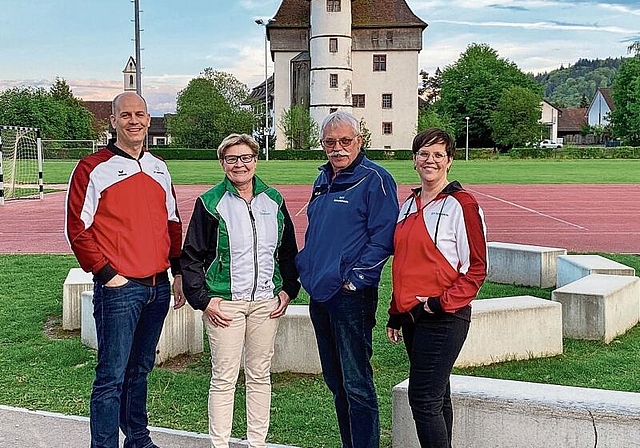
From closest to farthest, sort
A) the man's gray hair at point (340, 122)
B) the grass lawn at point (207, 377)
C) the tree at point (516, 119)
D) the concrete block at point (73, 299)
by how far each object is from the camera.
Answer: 1. the man's gray hair at point (340, 122)
2. the grass lawn at point (207, 377)
3. the concrete block at point (73, 299)
4. the tree at point (516, 119)

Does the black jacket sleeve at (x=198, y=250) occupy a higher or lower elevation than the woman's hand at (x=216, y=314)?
higher

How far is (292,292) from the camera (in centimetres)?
468

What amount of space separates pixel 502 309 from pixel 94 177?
399 cm

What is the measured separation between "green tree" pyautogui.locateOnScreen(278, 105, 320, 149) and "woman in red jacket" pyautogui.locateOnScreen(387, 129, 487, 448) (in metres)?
65.2

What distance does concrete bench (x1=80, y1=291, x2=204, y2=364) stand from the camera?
7051mm

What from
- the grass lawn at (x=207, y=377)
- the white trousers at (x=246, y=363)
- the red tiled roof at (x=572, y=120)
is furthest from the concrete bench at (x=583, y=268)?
the red tiled roof at (x=572, y=120)

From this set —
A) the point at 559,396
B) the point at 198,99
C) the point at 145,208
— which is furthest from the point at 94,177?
the point at 198,99

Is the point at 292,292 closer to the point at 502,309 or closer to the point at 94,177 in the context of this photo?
the point at 94,177

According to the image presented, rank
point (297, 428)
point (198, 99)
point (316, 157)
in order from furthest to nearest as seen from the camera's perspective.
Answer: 1. point (198, 99)
2. point (316, 157)
3. point (297, 428)

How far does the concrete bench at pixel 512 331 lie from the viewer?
684cm

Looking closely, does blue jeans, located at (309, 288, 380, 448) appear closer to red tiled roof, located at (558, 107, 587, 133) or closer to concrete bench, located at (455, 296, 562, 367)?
concrete bench, located at (455, 296, 562, 367)

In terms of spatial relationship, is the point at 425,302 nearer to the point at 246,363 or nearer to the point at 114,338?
the point at 246,363

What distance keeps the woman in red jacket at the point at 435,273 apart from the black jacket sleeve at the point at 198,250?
41.2 inches

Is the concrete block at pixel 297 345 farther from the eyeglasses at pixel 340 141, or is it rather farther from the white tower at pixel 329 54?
the white tower at pixel 329 54
